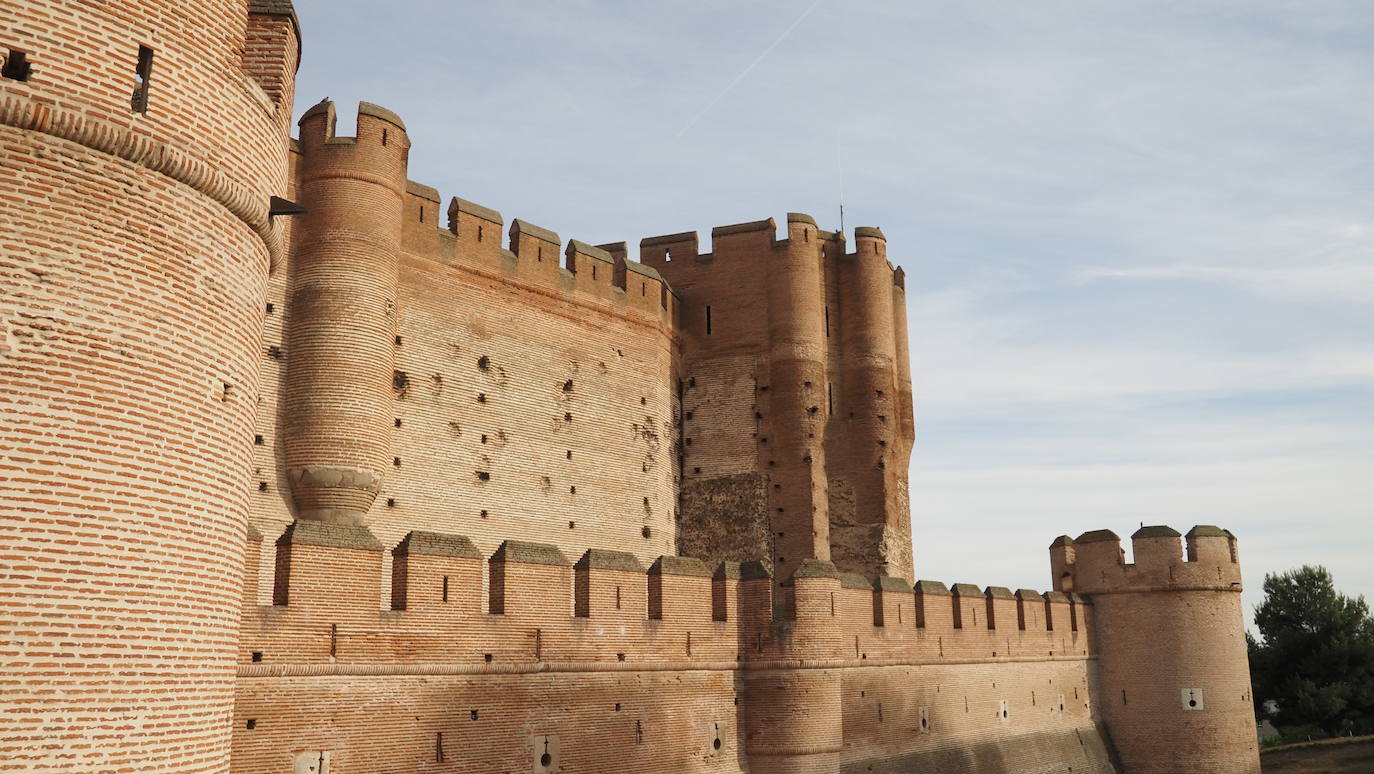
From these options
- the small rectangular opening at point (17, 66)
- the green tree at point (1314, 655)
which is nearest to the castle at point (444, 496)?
the small rectangular opening at point (17, 66)

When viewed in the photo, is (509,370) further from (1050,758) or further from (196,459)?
(196,459)

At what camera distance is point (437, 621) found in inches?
507

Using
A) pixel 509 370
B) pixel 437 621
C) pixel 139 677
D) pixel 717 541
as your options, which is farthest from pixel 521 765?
pixel 717 541

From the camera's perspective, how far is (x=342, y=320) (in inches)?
738

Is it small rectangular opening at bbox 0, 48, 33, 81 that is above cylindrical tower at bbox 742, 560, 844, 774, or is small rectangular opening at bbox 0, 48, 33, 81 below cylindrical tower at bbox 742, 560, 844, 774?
above

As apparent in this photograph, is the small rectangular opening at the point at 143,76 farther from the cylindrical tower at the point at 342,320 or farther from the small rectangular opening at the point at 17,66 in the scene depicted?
the cylindrical tower at the point at 342,320

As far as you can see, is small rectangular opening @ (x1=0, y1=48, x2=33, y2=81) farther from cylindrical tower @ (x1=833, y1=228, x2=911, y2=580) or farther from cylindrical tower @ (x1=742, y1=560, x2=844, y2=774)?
cylindrical tower @ (x1=833, y1=228, x2=911, y2=580)

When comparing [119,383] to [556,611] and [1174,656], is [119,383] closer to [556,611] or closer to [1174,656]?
[556,611]

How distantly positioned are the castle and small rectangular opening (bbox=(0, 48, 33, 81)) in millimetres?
21

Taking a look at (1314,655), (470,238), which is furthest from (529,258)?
(1314,655)

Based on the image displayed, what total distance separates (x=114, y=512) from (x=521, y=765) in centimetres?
799

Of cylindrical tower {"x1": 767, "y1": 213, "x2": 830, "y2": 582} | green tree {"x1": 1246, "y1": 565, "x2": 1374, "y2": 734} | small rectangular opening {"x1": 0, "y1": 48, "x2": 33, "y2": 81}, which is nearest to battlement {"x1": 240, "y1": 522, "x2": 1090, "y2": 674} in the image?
cylindrical tower {"x1": 767, "y1": 213, "x2": 830, "y2": 582}

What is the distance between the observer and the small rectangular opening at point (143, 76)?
7.17 metres

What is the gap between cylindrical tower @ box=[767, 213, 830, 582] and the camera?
25.7 meters
